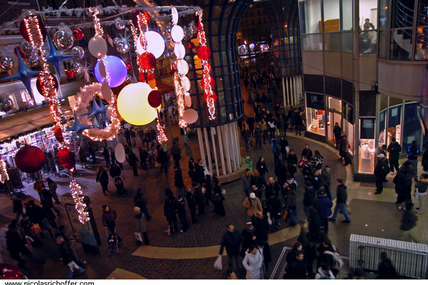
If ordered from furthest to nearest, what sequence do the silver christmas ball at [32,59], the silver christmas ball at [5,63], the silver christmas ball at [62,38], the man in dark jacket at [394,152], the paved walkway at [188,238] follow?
the man in dark jacket at [394,152], the paved walkway at [188,238], the silver christmas ball at [5,63], the silver christmas ball at [62,38], the silver christmas ball at [32,59]

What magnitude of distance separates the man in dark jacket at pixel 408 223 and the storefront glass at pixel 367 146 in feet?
12.6

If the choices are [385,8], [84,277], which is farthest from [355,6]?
[84,277]

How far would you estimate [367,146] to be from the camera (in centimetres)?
1252

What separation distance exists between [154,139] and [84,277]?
11747 mm

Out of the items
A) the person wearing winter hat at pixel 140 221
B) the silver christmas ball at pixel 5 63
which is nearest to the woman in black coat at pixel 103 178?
the person wearing winter hat at pixel 140 221

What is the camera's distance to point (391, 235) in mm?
8797

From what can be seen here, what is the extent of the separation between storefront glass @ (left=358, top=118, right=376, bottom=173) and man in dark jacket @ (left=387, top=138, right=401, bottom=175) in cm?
60

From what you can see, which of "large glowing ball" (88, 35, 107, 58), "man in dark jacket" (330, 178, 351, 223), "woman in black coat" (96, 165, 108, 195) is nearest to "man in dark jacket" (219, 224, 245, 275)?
"man in dark jacket" (330, 178, 351, 223)

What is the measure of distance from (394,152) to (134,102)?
10773mm

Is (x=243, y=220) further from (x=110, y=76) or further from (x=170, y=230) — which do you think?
(x=110, y=76)

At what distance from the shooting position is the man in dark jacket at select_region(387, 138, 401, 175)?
38.7ft

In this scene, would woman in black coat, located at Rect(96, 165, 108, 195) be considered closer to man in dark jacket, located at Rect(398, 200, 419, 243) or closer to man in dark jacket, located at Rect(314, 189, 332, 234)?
man in dark jacket, located at Rect(314, 189, 332, 234)

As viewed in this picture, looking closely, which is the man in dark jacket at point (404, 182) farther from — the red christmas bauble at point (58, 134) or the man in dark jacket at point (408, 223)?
the red christmas bauble at point (58, 134)

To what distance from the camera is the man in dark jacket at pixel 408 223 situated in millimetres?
8328
